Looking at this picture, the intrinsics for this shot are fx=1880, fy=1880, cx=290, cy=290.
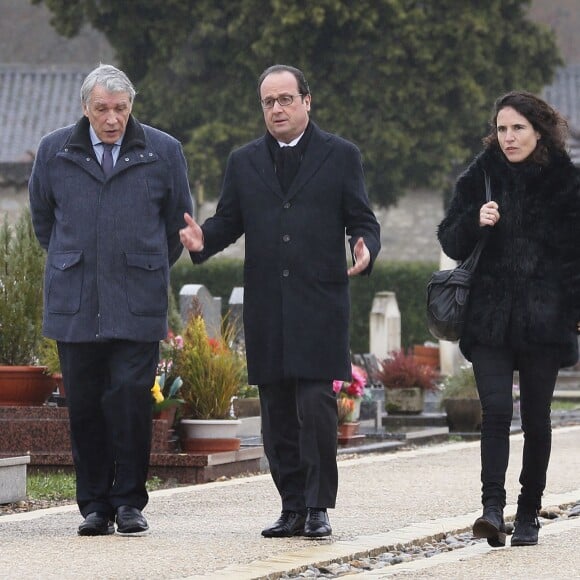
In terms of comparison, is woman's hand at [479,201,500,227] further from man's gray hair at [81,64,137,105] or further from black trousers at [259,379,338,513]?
man's gray hair at [81,64,137,105]

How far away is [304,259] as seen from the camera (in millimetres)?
7531

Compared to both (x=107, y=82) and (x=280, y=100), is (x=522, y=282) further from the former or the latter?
(x=107, y=82)

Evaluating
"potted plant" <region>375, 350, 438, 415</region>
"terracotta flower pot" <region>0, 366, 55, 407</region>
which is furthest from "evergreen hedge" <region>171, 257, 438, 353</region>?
"terracotta flower pot" <region>0, 366, 55, 407</region>

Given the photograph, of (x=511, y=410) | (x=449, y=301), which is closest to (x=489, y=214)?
(x=449, y=301)

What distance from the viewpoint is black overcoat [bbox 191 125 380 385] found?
7.51 metres

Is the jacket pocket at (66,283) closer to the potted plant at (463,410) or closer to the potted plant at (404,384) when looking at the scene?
the potted plant at (463,410)

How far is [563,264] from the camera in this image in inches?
288

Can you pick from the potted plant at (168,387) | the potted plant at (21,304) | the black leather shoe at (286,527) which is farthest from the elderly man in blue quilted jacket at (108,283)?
the potted plant at (21,304)

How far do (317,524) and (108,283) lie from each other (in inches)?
49.9

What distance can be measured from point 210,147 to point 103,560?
92.5ft

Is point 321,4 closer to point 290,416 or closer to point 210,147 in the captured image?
point 210,147

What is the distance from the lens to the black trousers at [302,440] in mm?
7469

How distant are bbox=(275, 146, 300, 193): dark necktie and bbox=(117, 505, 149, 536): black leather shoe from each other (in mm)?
1430

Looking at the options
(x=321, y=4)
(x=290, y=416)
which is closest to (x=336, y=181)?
(x=290, y=416)
